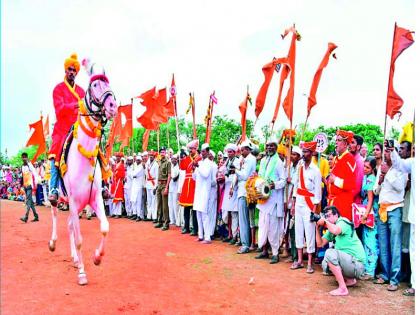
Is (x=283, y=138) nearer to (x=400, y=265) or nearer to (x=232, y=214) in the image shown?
(x=232, y=214)

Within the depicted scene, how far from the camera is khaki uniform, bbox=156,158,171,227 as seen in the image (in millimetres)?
10844

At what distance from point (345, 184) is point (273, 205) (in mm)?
1648

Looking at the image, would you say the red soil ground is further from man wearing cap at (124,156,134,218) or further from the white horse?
man wearing cap at (124,156,134,218)

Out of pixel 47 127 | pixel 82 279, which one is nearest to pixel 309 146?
pixel 82 279

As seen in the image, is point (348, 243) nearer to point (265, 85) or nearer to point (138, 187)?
point (265, 85)

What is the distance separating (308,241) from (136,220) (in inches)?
289

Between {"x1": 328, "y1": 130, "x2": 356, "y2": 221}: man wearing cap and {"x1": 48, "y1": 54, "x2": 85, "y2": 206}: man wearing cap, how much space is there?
418 cm

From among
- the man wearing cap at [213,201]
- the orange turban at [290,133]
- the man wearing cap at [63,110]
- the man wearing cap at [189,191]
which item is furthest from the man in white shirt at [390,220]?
the man wearing cap at [63,110]

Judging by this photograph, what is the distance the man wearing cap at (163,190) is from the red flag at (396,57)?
249 inches

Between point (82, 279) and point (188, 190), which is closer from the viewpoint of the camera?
point (82, 279)

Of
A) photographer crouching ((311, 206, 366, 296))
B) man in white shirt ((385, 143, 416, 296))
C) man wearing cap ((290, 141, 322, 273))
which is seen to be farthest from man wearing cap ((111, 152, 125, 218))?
man in white shirt ((385, 143, 416, 296))

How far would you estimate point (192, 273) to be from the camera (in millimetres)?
6207

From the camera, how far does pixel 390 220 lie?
572 centimetres

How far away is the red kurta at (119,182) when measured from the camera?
13.0 metres
